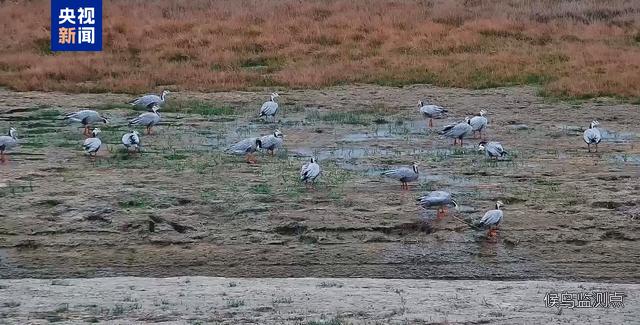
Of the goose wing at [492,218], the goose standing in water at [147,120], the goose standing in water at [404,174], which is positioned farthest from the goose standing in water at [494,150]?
the goose standing in water at [147,120]

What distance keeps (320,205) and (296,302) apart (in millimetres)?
3926

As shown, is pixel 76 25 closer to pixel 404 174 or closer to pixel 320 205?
pixel 404 174

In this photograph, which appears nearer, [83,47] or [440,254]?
[440,254]

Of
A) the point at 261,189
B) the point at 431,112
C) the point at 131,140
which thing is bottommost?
the point at 261,189

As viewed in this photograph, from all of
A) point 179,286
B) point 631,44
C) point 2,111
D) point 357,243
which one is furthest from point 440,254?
point 631,44

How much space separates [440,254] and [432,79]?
43.4 ft

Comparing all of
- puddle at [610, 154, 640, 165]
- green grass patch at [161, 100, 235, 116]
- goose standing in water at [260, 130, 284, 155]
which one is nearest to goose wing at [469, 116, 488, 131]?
puddle at [610, 154, 640, 165]

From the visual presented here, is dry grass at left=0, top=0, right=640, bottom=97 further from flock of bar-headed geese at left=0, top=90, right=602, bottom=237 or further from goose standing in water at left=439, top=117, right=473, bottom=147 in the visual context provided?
goose standing in water at left=439, top=117, right=473, bottom=147

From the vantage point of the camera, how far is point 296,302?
39.7 ft

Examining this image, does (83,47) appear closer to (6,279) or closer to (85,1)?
(85,1)

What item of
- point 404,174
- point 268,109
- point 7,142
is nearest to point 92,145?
point 7,142

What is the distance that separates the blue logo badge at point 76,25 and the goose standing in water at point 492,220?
19202 mm

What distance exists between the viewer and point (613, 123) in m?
22.1

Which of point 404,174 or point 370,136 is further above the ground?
point 370,136
